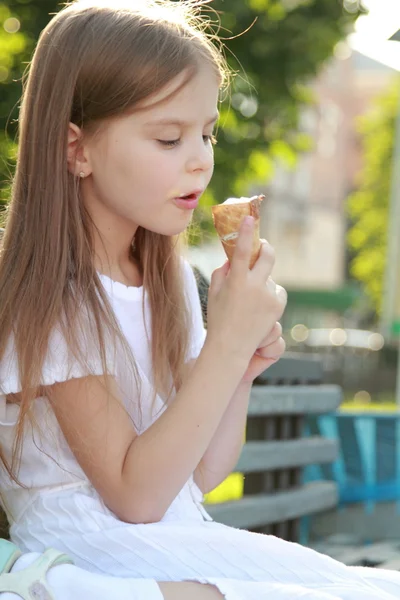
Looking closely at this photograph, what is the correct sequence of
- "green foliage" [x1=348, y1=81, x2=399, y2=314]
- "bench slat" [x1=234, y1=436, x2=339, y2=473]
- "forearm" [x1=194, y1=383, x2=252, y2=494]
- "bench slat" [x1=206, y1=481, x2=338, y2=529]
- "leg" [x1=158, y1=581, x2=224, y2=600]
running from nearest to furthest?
"leg" [x1=158, y1=581, x2=224, y2=600]
"forearm" [x1=194, y1=383, x2=252, y2=494]
"bench slat" [x1=206, y1=481, x2=338, y2=529]
"bench slat" [x1=234, y1=436, x2=339, y2=473]
"green foliage" [x1=348, y1=81, x2=399, y2=314]

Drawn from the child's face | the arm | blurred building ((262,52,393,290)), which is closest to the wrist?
the arm

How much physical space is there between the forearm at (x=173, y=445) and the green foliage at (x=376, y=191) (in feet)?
105

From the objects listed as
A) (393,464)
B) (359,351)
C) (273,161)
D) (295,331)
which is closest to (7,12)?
(273,161)

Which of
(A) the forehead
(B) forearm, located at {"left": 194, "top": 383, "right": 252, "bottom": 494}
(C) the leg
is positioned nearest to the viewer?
(C) the leg

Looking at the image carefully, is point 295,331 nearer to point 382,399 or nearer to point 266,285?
point 382,399

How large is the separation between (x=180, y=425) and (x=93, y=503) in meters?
0.22

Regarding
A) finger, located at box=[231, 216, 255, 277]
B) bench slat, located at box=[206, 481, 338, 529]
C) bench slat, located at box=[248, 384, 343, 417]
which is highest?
finger, located at box=[231, 216, 255, 277]

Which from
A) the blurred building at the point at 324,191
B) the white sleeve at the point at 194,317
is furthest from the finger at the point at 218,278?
the blurred building at the point at 324,191

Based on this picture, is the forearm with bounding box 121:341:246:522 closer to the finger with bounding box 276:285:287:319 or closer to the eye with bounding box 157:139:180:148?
the finger with bounding box 276:285:287:319

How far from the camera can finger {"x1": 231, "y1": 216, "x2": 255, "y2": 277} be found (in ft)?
6.14

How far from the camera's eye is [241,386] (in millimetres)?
2168

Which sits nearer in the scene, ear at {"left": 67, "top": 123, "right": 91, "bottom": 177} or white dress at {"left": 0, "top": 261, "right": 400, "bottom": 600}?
white dress at {"left": 0, "top": 261, "right": 400, "bottom": 600}

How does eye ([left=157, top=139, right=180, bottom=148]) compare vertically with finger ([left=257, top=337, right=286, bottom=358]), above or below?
above

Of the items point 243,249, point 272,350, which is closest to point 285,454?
point 272,350
